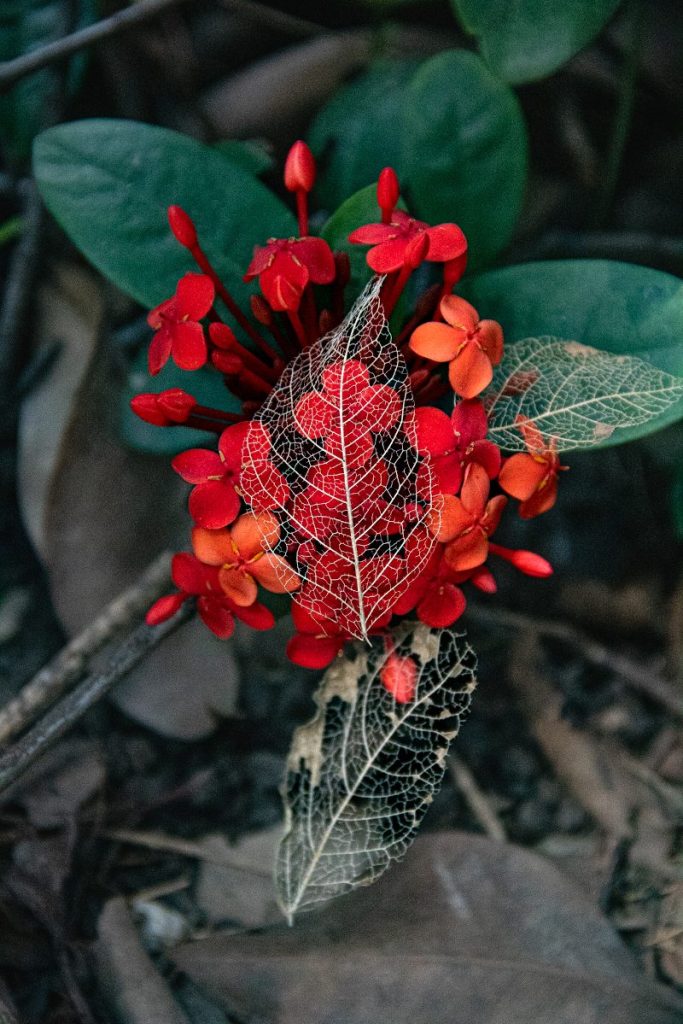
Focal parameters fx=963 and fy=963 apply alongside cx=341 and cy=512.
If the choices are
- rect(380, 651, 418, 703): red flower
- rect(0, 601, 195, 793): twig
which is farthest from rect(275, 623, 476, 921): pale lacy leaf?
rect(0, 601, 195, 793): twig

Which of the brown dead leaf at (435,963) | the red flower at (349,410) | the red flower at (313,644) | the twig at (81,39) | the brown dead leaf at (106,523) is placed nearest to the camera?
the red flower at (349,410)

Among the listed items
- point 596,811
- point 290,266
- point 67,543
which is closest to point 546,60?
point 290,266

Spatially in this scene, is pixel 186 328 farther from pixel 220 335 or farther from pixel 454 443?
pixel 454 443

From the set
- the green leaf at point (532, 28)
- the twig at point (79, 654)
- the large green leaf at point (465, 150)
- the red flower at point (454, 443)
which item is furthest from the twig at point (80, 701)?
the green leaf at point (532, 28)

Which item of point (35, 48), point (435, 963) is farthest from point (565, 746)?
point (35, 48)

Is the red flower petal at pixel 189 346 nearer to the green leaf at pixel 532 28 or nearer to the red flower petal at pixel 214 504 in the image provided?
the red flower petal at pixel 214 504

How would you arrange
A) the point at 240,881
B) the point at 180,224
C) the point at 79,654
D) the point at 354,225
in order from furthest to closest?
the point at 240,881 < the point at 79,654 < the point at 354,225 < the point at 180,224

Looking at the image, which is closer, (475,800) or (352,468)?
(352,468)
